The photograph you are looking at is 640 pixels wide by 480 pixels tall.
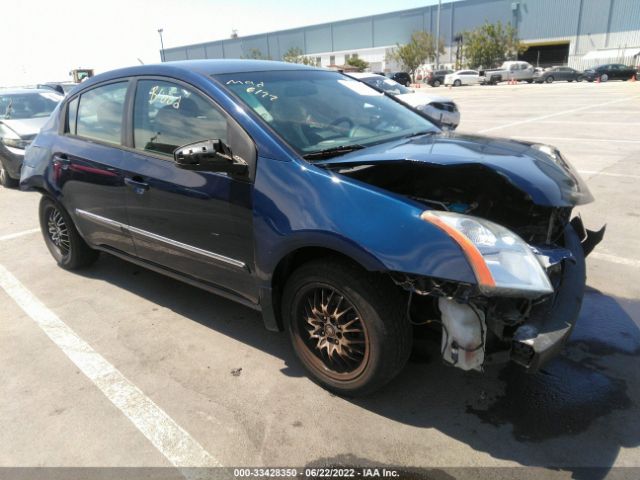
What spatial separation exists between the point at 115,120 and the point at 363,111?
186 centimetres

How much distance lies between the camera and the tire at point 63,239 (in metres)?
4.57

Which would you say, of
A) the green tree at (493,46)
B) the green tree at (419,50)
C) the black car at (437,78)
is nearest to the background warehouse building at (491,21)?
the green tree at (419,50)

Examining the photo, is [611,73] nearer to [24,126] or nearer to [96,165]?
[24,126]

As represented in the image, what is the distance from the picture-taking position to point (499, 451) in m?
2.40

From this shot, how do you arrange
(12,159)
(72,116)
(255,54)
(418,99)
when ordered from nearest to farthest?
(72,116)
(12,159)
(418,99)
(255,54)

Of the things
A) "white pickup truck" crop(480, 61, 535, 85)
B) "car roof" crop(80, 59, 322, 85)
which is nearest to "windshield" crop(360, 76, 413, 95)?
"car roof" crop(80, 59, 322, 85)

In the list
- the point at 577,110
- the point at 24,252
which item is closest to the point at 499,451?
the point at 24,252

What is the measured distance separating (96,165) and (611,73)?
47023 millimetres

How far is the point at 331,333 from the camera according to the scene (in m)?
2.71

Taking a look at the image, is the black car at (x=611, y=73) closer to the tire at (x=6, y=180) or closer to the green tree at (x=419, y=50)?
the green tree at (x=419, y=50)

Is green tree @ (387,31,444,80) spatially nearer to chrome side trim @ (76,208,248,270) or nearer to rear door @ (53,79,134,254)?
rear door @ (53,79,134,254)

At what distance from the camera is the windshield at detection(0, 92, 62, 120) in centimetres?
957

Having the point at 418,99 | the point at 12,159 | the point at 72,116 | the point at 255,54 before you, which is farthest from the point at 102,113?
the point at 255,54

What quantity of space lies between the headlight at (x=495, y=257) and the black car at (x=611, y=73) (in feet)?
151
